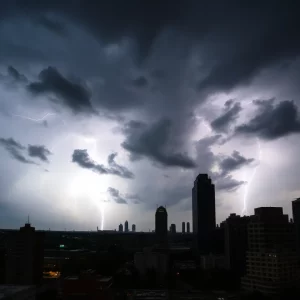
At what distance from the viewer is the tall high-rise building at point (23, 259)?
83750 millimetres

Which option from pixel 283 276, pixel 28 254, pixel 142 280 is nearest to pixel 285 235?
pixel 283 276

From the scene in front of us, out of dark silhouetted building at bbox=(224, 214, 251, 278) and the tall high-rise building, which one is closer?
the tall high-rise building

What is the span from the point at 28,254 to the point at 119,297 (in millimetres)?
24774

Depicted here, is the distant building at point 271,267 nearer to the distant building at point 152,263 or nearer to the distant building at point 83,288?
the distant building at point 152,263

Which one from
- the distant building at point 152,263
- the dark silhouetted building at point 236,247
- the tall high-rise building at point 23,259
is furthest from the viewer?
the dark silhouetted building at point 236,247

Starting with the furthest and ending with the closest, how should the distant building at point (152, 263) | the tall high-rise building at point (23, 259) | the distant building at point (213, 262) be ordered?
the distant building at point (213, 262)
the distant building at point (152, 263)
the tall high-rise building at point (23, 259)

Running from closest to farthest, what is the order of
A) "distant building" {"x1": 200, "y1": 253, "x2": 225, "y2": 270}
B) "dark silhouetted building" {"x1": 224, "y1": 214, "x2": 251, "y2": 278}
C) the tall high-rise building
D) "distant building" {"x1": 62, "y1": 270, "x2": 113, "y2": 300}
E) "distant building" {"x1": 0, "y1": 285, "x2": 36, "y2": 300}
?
"distant building" {"x1": 0, "y1": 285, "x2": 36, "y2": 300}, "distant building" {"x1": 62, "y1": 270, "x2": 113, "y2": 300}, the tall high-rise building, "dark silhouetted building" {"x1": 224, "y1": 214, "x2": 251, "y2": 278}, "distant building" {"x1": 200, "y1": 253, "x2": 225, "y2": 270}

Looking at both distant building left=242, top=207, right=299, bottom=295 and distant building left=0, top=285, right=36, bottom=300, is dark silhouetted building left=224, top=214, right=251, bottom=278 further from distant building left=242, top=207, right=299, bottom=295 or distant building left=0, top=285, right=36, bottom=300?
distant building left=0, top=285, right=36, bottom=300

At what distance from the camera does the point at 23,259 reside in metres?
84.8

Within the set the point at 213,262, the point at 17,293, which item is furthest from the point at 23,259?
the point at 213,262

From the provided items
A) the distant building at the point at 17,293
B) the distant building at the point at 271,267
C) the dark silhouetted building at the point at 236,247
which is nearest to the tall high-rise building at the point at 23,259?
the distant building at the point at 17,293

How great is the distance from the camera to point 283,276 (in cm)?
7300

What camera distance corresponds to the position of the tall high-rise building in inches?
3297

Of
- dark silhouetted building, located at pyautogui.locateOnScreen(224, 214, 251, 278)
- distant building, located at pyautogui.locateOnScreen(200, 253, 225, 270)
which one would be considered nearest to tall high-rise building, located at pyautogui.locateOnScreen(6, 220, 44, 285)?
dark silhouetted building, located at pyautogui.locateOnScreen(224, 214, 251, 278)
